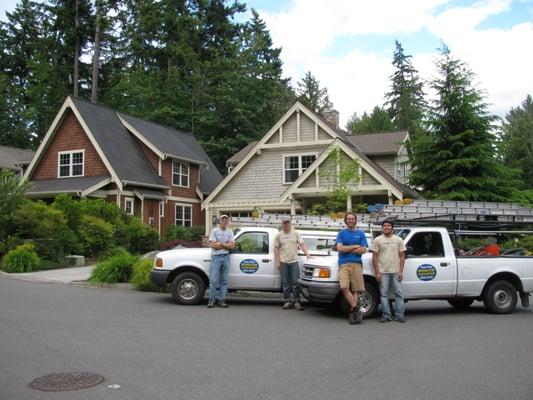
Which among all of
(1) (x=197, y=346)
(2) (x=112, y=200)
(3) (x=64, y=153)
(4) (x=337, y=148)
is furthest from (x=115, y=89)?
(1) (x=197, y=346)

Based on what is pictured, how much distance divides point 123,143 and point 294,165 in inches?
390

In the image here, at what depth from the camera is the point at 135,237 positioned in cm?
2334

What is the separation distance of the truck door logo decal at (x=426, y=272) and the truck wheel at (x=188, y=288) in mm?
4367

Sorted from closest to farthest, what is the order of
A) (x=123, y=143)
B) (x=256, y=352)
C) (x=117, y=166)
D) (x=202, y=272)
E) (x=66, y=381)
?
(x=66, y=381), (x=256, y=352), (x=202, y=272), (x=117, y=166), (x=123, y=143)

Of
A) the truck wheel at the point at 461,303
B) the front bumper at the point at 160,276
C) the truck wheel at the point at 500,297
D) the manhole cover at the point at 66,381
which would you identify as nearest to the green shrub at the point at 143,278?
the front bumper at the point at 160,276

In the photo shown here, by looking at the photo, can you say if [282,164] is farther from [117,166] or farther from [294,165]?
[117,166]

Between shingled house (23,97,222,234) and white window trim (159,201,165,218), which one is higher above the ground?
shingled house (23,97,222,234)

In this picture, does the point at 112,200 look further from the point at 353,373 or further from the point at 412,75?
the point at 412,75

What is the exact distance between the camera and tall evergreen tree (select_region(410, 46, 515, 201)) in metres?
21.7

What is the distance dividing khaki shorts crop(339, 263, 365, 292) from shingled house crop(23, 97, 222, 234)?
63.1 feet

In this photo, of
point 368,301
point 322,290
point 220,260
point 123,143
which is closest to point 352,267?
point 322,290

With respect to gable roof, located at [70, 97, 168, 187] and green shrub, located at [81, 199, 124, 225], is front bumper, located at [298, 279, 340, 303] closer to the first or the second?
green shrub, located at [81, 199, 124, 225]

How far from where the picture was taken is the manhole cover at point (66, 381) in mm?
5387

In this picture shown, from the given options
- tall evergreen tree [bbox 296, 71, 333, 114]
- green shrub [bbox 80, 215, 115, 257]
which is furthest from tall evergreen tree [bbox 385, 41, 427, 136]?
A: green shrub [bbox 80, 215, 115, 257]
